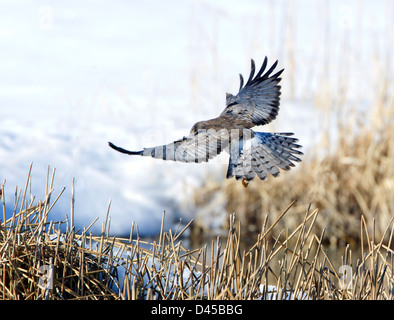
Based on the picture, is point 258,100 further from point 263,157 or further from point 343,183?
point 343,183

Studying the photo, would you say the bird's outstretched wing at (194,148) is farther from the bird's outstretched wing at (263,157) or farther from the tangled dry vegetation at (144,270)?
the tangled dry vegetation at (144,270)

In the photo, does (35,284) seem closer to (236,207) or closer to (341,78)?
(236,207)

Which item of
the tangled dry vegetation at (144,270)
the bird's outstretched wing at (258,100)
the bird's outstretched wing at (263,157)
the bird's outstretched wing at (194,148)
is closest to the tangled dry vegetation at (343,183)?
the tangled dry vegetation at (144,270)

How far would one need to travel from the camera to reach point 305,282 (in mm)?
2383

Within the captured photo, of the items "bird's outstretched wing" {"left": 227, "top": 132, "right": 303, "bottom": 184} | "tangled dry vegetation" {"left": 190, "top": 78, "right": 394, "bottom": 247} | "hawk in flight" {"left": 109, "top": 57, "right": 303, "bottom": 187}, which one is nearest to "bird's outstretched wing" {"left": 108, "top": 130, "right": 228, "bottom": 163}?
"hawk in flight" {"left": 109, "top": 57, "right": 303, "bottom": 187}

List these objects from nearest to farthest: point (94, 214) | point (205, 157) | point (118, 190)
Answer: point (205, 157) → point (94, 214) → point (118, 190)

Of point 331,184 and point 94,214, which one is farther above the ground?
point 331,184

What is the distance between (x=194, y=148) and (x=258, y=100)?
0.60m

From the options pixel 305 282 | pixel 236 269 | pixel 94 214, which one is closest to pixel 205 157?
pixel 236 269

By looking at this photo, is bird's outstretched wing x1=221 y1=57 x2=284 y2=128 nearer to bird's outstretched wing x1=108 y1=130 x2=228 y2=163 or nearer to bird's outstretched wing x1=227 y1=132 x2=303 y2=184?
bird's outstretched wing x1=227 y1=132 x2=303 y2=184

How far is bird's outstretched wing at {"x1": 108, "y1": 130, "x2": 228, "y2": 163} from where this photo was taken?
5.10 feet

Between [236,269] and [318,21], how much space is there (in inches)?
196

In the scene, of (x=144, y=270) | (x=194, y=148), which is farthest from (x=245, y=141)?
(x=144, y=270)

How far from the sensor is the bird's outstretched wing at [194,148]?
155 cm
